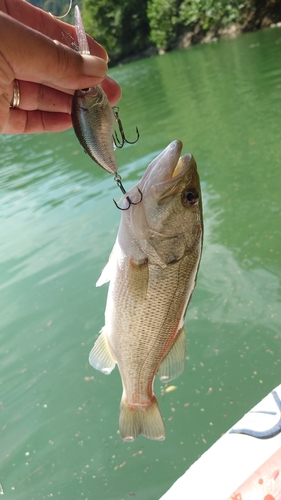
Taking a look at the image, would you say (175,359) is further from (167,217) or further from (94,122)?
(94,122)

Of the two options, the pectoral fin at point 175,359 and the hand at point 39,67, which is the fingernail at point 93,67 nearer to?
the hand at point 39,67

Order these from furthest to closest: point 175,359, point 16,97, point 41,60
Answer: point 16,97
point 175,359
point 41,60

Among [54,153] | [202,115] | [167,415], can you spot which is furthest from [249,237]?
[54,153]

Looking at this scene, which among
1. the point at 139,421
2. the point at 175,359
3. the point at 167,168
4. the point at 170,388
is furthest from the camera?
the point at 170,388

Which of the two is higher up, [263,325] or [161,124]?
[263,325]

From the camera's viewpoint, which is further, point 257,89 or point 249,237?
point 257,89

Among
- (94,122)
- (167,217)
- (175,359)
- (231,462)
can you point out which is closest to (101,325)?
(231,462)

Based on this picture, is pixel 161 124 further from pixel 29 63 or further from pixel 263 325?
pixel 29 63
